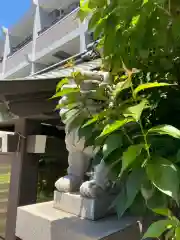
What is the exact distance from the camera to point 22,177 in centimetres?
244

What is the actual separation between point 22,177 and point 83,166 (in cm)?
124

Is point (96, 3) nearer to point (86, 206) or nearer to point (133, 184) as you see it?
point (133, 184)

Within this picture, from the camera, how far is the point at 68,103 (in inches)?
37.3

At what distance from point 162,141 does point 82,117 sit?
380 millimetres

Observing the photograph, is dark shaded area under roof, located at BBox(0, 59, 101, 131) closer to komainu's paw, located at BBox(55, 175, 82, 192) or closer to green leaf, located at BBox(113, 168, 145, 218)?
komainu's paw, located at BBox(55, 175, 82, 192)

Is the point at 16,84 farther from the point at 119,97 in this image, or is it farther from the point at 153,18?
the point at 153,18

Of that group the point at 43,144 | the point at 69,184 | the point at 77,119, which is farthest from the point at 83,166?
the point at 43,144

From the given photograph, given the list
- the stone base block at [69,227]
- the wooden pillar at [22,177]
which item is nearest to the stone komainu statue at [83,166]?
the stone base block at [69,227]

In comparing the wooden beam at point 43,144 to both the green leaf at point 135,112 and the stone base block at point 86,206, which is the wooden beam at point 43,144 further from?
the green leaf at point 135,112

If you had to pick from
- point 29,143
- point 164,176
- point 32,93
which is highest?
point 32,93

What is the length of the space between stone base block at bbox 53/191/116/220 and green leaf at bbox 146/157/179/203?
0.62 meters

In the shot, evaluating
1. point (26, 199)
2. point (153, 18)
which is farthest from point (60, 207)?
point (26, 199)

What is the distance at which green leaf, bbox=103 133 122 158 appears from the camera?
0.65 meters

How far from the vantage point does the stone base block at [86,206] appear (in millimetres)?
1115
